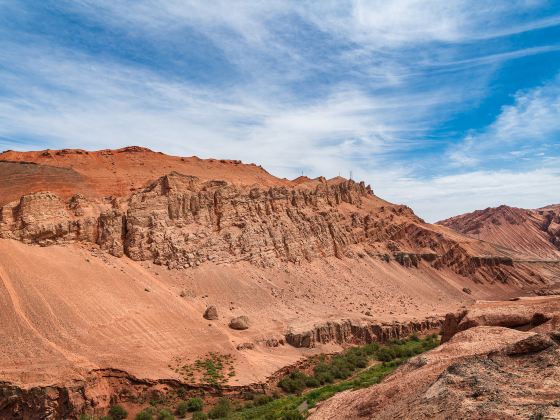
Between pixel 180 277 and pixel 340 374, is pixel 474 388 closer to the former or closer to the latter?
pixel 340 374

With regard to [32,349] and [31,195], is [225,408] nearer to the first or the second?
[32,349]

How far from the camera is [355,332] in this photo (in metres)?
34.7

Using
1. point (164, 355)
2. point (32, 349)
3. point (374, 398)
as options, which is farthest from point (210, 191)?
point (374, 398)

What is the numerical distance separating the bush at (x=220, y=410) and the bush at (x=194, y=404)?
25.7 inches

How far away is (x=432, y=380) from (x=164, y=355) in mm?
18636

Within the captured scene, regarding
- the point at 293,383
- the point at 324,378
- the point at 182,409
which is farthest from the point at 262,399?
the point at 324,378

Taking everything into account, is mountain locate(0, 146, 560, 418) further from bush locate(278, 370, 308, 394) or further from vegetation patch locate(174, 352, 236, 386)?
bush locate(278, 370, 308, 394)

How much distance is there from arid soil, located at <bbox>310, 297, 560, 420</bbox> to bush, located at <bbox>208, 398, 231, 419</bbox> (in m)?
11.2

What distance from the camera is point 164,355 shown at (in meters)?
24.6

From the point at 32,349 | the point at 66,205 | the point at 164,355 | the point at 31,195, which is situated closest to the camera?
the point at 32,349

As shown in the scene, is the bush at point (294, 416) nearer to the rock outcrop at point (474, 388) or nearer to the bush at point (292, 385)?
the rock outcrop at point (474, 388)

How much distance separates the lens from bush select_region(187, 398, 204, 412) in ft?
72.0

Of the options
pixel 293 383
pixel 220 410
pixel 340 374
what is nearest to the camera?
pixel 220 410

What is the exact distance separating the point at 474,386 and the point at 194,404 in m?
17.5
